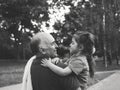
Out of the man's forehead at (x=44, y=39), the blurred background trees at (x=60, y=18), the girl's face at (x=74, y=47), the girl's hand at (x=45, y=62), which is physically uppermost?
the man's forehead at (x=44, y=39)

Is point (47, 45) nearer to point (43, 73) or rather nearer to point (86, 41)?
point (43, 73)

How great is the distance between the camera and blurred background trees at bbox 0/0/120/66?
46.5 metres

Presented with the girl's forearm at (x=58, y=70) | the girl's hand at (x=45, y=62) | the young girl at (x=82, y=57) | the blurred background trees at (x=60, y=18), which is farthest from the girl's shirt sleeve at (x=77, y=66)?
the blurred background trees at (x=60, y=18)

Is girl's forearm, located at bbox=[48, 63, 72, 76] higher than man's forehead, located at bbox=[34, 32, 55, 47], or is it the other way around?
man's forehead, located at bbox=[34, 32, 55, 47]

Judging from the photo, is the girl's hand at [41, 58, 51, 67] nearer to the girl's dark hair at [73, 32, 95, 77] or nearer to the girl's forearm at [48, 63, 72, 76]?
the girl's forearm at [48, 63, 72, 76]

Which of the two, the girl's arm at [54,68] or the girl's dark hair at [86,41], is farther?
the girl's dark hair at [86,41]

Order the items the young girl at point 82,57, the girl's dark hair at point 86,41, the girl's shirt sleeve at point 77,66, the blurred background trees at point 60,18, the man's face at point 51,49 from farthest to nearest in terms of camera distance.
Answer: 1. the blurred background trees at point 60,18
2. the girl's dark hair at point 86,41
3. the young girl at point 82,57
4. the girl's shirt sleeve at point 77,66
5. the man's face at point 51,49

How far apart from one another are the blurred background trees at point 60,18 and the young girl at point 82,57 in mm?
40992

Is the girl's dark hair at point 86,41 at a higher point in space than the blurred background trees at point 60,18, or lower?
higher

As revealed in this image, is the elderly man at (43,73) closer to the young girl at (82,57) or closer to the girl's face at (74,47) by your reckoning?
the young girl at (82,57)

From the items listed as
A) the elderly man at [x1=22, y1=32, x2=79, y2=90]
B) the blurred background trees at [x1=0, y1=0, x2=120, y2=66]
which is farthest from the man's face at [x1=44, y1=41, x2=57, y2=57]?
the blurred background trees at [x1=0, y1=0, x2=120, y2=66]

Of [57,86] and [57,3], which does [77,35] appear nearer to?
[57,86]

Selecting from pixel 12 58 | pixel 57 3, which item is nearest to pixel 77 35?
pixel 57 3

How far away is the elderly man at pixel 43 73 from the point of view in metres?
2.85
